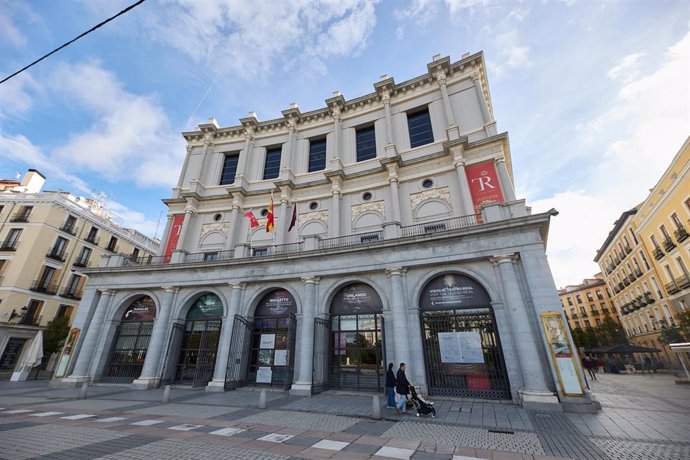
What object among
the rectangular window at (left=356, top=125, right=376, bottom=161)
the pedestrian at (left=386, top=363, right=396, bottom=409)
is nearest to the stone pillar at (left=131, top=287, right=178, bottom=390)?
the pedestrian at (left=386, top=363, right=396, bottom=409)

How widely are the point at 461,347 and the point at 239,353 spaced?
35.7ft

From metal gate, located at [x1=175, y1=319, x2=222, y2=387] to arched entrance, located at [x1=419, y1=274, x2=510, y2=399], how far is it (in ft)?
37.5

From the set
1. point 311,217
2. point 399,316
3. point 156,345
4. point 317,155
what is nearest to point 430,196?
point 311,217

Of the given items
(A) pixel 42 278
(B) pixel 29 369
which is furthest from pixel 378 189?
(A) pixel 42 278

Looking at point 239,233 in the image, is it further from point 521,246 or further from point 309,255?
point 521,246

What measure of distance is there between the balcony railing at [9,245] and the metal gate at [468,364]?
34648 millimetres

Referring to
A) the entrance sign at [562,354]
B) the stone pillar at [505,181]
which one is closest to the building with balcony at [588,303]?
the stone pillar at [505,181]

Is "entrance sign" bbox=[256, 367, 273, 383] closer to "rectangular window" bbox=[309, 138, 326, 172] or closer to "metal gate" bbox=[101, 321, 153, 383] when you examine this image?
"metal gate" bbox=[101, 321, 153, 383]

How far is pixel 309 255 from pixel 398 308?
5.19 m

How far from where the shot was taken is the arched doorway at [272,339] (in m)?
14.6

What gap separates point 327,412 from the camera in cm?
960

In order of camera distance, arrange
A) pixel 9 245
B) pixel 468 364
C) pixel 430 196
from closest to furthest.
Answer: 1. pixel 468 364
2. pixel 430 196
3. pixel 9 245

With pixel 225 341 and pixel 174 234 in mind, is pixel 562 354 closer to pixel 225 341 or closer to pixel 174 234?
pixel 225 341

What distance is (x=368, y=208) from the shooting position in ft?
61.6
